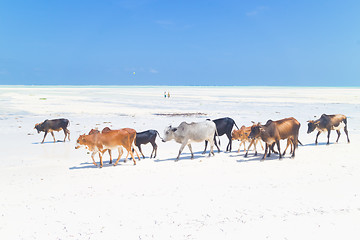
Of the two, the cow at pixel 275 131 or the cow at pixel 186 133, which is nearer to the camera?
the cow at pixel 275 131

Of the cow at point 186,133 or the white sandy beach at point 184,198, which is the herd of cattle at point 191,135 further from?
the white sandy beach at point 184,198

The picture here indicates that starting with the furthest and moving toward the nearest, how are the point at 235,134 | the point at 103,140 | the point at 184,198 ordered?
the point at 235,134 < the point at 103,140 < the point at 184,198

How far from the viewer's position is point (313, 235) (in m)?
5.05

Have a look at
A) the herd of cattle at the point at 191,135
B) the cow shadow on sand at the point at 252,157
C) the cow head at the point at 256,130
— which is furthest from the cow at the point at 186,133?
the cow head at the point at 256,130

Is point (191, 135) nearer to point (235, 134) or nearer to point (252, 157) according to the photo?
point (235, 134)

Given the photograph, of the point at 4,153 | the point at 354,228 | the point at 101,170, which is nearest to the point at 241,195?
the point at 354,228

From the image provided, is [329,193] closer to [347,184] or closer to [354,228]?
[347,184]

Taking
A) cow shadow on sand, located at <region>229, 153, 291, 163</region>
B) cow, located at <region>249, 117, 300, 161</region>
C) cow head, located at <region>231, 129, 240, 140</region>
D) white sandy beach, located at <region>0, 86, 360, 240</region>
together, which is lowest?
cow shadow on sand, located at <region>229, 153, 291, 163</region>

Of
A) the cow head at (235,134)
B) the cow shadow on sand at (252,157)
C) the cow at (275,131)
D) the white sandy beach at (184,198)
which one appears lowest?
the cow shadow on sand at (252,157)

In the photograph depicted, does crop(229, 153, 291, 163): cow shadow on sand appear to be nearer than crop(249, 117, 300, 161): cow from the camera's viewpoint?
No

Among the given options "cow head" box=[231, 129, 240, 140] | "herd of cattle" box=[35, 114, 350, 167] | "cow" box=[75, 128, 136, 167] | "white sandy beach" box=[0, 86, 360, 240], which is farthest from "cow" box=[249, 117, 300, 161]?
"cow" box=[75, 128, 136, 167]

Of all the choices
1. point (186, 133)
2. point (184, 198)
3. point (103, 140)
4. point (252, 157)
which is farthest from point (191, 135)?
point (184, 198)

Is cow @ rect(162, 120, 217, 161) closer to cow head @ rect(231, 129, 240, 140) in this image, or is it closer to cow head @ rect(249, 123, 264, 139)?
cow head @ rect(231, 129, 240, 140)

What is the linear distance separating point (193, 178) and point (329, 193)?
10.9ft
